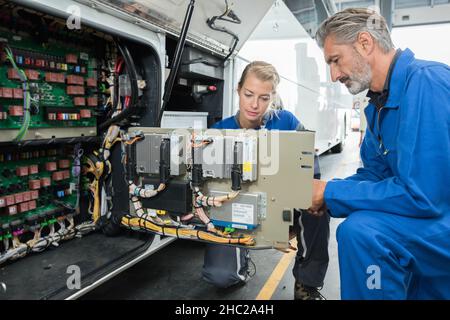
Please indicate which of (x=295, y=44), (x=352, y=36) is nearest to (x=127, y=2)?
(x=352, y=36)

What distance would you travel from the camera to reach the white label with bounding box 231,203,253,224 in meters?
1.49

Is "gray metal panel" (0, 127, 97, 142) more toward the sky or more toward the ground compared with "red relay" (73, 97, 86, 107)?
more toward the ground

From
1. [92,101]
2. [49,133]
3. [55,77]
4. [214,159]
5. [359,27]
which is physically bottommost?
[214,159]

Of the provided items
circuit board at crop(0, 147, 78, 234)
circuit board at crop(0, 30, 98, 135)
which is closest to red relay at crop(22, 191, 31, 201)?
circuit board at crop(0, 147, 78, 234)

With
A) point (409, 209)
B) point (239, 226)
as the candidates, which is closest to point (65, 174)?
point (239, 226)

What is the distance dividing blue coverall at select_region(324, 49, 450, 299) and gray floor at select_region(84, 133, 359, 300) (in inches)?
35.8

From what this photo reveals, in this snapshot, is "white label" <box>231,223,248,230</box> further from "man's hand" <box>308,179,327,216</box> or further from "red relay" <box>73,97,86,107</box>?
"red relay" <box>73,97,86,107</box>

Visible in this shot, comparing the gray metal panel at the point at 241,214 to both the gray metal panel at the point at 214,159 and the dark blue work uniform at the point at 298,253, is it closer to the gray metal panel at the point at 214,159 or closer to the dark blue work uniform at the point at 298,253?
the gray metal panel at the point at 214,159

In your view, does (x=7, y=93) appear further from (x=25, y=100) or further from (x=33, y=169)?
(x=33, y=169)

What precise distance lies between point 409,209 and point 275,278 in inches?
52.7

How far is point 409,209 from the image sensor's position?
50.1 inches

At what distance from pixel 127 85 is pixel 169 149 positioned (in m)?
0.85

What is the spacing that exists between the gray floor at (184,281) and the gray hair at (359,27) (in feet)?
4.97

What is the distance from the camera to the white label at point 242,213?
1.49 m
